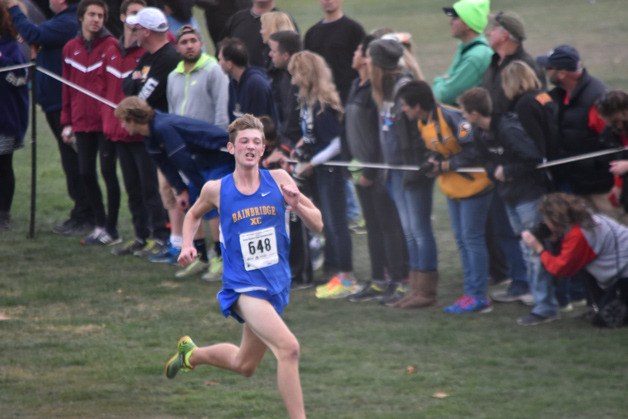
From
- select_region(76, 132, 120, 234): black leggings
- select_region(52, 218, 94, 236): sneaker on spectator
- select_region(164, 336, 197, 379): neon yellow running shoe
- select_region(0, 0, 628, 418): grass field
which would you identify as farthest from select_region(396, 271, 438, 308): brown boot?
select_region(52, 218, 94, 236): sneaker on spectator

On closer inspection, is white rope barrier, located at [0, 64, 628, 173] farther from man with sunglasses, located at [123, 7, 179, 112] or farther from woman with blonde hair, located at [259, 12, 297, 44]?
woman with blonde hair, located at [259, 12, 297, 44]

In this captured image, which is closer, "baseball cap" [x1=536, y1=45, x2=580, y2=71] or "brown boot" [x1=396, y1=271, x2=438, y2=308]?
"baseball cap" [x1=536, y1=45, x2=580, y2=71]

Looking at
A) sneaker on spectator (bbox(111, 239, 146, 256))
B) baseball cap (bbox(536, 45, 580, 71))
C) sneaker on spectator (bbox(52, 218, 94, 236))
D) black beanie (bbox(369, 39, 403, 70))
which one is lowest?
sneaker on spectator (bbox(111, 239, 146, 256))

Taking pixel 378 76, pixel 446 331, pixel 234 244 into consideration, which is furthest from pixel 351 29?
pixel 234 244

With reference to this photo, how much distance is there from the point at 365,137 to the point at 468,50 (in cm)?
117

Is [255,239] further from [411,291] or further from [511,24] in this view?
[511,24]

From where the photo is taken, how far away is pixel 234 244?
7.45 meters

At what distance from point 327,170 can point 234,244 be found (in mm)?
3508

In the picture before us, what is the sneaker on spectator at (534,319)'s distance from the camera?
374 inches

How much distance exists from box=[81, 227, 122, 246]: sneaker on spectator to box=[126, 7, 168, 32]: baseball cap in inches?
91.3

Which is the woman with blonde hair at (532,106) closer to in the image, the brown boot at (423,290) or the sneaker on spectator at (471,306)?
the sneaker on spectator at (471,306)

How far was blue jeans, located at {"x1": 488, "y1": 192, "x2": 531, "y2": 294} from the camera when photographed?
33.5 feet

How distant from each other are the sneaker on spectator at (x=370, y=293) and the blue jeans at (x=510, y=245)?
3.53 ft

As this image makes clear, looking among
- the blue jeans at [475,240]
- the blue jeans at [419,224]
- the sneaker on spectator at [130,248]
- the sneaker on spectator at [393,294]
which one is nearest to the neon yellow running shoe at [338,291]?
the sneaker on spectator at [393,294]
